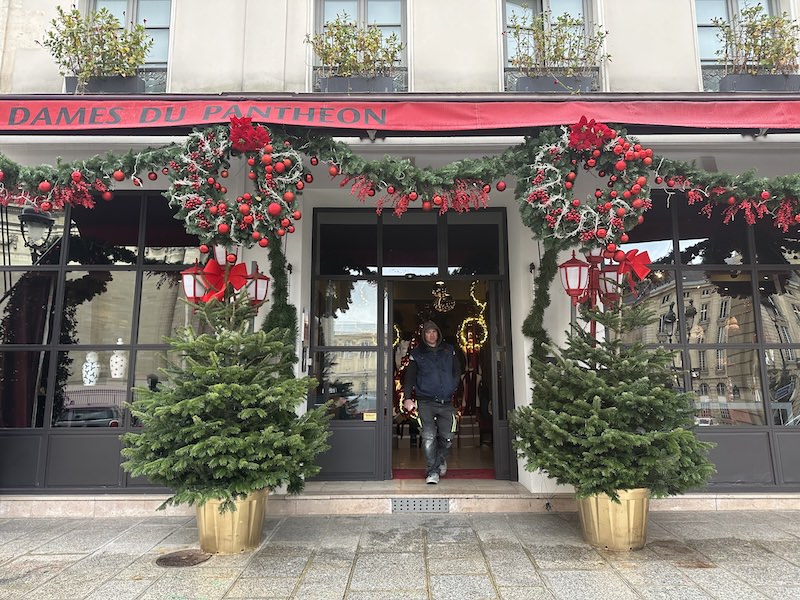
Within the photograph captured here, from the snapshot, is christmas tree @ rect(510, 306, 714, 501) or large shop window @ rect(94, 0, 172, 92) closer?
christmas tree @ rect(510, 306, 714, 501)

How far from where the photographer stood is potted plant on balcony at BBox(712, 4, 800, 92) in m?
5.99

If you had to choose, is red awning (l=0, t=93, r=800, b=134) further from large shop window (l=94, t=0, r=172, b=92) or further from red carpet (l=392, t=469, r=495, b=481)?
red carpet (l=392, t=469, r=495, b=481)

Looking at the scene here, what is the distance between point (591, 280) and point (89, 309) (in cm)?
594

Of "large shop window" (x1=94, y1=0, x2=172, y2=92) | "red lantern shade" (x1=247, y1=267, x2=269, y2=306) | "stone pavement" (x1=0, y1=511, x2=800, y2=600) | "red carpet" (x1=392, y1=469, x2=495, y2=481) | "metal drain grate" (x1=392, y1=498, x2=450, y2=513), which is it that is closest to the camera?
"stone pavement" (x1=0, y1=511, x2=800, y2=600)

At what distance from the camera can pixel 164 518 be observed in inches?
213

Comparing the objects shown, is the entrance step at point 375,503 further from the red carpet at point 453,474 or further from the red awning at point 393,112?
the red awning at point 393,112

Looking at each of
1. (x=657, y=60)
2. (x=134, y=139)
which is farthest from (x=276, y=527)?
(x=657, y=60)

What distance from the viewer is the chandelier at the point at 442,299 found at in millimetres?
9320

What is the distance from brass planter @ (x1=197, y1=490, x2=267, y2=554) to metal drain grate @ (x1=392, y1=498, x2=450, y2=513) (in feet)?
5.66

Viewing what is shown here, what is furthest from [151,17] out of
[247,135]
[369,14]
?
[247,135]

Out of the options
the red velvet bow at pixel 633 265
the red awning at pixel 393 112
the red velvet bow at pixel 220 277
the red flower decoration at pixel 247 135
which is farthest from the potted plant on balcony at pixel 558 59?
the red velvet bow at pixel 220 277

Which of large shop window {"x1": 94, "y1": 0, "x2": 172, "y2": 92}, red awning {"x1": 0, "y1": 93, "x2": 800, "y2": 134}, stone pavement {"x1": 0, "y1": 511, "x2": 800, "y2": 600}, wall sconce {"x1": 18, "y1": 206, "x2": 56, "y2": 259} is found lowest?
stone pavement {"x1": 0, "y1": 511, "x2": 800, "y2": 600}

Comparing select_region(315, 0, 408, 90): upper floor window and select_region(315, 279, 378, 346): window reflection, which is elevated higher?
select_region(315, 0, 408, 90): upper floor window

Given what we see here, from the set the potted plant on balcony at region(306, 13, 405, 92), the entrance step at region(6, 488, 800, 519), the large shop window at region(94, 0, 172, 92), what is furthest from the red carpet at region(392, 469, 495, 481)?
the large shop window at region(94, 0, 172, 92)
